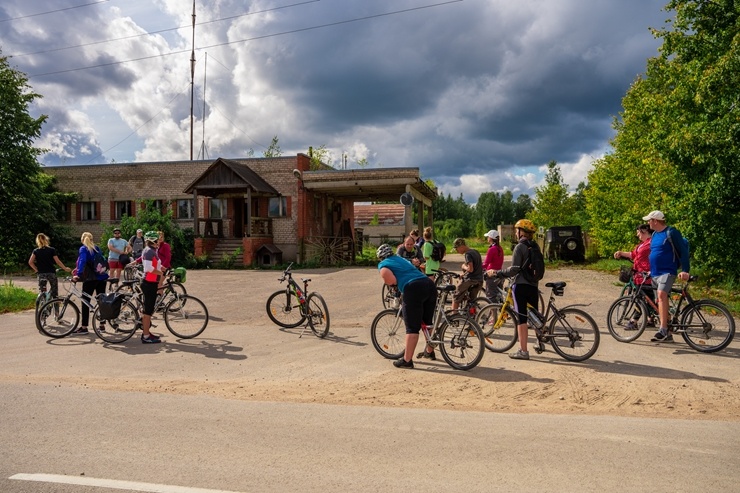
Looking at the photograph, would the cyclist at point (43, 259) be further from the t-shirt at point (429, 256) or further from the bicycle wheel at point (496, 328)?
the bicycle wheel at point (496, 328)

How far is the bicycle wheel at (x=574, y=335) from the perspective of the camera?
769 centimetres

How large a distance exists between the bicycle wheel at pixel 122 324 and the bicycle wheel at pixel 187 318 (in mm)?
534

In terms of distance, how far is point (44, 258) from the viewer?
470 inches

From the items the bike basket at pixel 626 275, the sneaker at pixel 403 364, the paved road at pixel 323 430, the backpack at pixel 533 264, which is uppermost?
the backpack at pixel 533 264

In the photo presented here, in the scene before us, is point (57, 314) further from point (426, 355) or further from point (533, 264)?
point (533, 264)

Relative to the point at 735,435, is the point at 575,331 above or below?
above

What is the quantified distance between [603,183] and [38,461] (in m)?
28.8

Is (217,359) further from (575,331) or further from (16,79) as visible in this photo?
(16,79)

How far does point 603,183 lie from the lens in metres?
28.7

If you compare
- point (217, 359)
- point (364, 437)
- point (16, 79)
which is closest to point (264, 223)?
point (16, 79)

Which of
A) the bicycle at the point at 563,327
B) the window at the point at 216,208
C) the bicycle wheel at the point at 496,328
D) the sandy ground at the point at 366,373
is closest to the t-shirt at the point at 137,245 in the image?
the sandy ground at the point at 366,373

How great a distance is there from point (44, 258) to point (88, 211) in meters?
23.9

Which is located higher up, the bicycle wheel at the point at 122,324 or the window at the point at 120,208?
the window at the point at 120,208

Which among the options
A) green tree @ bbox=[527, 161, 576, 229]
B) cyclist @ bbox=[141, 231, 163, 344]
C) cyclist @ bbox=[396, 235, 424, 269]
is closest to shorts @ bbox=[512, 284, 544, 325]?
cyclist @ bbox=[396, 235, 424, 269]
